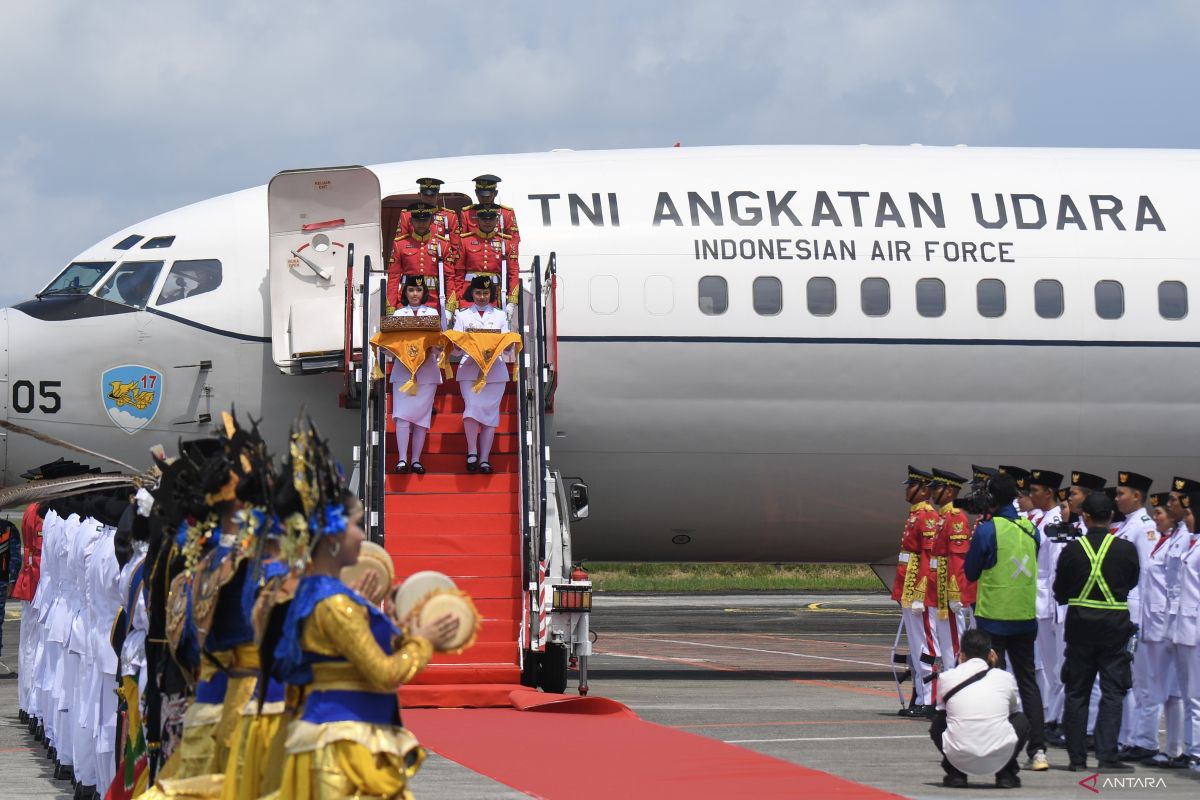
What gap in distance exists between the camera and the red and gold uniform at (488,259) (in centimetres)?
1570

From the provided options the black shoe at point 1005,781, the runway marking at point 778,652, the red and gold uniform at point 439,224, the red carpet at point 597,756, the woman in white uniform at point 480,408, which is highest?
the red and gold uniform at point 439,224

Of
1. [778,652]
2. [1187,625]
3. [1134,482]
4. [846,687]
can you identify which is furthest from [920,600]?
[778,652]

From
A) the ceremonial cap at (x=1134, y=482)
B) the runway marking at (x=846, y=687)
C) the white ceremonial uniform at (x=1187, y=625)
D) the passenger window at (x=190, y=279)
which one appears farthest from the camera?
the passenger window at (x=190, y=279)

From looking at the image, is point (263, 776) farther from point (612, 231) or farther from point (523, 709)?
point (612, 231)

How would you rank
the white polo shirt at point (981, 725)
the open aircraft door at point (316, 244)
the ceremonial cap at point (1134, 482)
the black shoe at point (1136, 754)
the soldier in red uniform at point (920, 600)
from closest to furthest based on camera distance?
the white polo shirt at point (981, 725) → the black shoe at point (1136, 754) → the ceremonial cap at point (1134, 482) → the soldier in red uniform at point (920, 600) → the open aircraft door at point (316, 244)

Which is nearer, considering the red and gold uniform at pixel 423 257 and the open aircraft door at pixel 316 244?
the red and gold uniform at pixel 423 257

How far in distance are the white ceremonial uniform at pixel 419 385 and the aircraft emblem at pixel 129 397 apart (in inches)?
111

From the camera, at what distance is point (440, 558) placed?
14.5m

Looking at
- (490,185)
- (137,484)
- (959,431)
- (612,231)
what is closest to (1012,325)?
(959,431)

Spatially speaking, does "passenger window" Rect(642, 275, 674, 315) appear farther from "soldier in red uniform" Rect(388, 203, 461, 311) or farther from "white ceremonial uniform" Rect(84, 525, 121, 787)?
"white ceremonial uniform" Rect(84, 525, 121, 787)

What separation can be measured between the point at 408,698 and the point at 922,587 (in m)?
4.26

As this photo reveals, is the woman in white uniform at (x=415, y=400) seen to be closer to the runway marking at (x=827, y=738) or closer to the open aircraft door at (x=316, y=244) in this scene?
the open aircraft door at (x=316, y=244)

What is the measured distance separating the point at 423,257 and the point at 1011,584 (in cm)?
649

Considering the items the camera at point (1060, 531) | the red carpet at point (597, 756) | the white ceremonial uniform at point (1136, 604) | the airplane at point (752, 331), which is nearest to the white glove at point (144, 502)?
the red carpet at point (597, 756)
